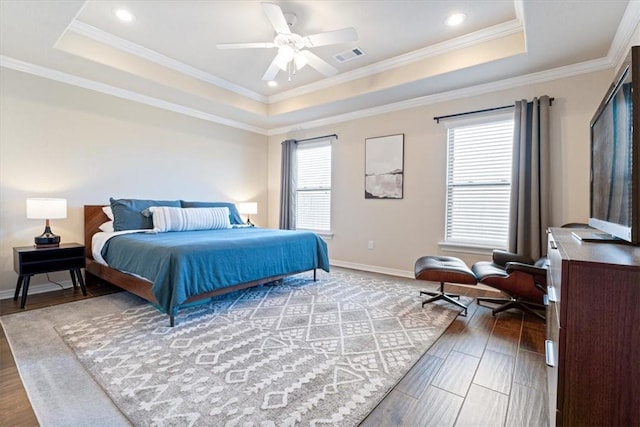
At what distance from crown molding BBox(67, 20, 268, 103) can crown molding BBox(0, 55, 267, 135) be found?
2.15 feet

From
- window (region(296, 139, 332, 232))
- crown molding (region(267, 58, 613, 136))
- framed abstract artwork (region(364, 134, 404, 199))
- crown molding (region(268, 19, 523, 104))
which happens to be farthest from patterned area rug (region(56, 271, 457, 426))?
crown molding (region(268, 19, 523, 104))

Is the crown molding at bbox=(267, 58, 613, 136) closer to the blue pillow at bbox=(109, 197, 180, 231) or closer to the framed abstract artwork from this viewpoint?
the framed abstract artwork

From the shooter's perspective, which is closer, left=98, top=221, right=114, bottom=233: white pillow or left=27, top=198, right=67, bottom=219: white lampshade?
left=27, top=198, right=67, bottom=219: white lampshade

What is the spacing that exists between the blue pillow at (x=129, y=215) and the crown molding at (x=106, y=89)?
1401 mm

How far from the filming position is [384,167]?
4.38m

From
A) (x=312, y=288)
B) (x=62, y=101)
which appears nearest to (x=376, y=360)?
(x=312, y=288)

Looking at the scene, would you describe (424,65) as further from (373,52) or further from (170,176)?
(170,176)

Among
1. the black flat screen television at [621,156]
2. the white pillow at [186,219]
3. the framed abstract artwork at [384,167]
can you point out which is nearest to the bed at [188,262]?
the white pillow at [186,219]

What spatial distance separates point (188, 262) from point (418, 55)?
132 inches

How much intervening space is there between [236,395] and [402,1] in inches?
127

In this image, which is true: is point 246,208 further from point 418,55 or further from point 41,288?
point 418,55

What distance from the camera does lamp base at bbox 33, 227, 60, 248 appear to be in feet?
10.1

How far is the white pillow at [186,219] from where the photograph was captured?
364 cm

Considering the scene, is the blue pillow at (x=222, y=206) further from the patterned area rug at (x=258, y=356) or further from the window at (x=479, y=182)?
the window at (x=479, y=182)
